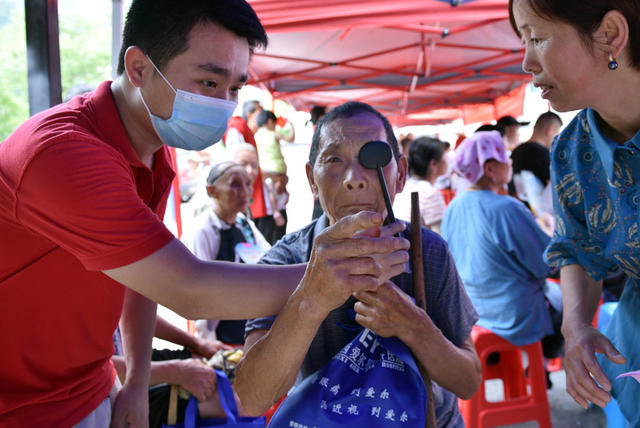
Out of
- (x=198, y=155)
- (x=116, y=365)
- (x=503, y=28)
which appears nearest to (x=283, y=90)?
(x=198, y=155)

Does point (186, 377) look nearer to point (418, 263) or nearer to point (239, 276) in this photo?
point (239, 276)

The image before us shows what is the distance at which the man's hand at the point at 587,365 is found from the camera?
1197mm

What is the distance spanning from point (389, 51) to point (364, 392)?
6.30m

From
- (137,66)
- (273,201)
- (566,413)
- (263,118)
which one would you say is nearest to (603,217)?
(137,66)

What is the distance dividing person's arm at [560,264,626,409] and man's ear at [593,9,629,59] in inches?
24.8

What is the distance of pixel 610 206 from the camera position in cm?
125

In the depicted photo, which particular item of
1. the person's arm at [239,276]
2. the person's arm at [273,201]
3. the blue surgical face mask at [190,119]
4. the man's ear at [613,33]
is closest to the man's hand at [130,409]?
the person's arm at [239,276]

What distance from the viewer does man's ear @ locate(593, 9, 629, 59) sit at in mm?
1031

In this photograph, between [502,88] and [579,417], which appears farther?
[502,88]

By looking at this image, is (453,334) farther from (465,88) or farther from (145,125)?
(465,88)

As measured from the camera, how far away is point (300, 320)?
954 millimetres

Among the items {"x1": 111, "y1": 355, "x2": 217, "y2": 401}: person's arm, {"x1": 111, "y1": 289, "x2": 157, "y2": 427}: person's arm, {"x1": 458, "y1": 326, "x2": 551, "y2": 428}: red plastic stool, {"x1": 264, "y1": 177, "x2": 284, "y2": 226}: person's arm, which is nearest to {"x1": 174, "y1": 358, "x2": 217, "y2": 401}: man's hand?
{"x1": 111, "y1": 355, "x2": 217, "y2": 401}: person's arm

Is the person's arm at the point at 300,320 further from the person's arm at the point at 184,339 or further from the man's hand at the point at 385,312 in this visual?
the person's arm at the point at 184,339

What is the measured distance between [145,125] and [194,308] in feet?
1.76
